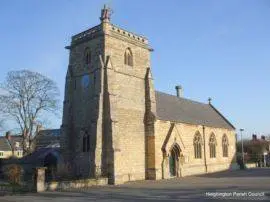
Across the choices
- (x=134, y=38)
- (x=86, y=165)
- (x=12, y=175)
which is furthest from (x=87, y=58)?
(x=12, y=175)

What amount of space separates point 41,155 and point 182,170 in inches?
651

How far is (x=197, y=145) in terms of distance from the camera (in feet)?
137

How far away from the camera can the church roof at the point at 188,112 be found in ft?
126

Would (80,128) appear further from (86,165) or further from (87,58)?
(87,58)

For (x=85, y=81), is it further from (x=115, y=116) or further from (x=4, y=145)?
(x=4, y=145)

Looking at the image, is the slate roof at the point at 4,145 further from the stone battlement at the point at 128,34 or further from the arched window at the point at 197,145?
the stone battlement at the point at 128,34

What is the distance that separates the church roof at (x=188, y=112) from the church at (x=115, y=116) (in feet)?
1.28

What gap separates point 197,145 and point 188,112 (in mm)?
4704

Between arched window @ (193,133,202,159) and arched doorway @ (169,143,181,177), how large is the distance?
4.98 metres

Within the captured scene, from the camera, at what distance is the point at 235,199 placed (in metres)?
17.9

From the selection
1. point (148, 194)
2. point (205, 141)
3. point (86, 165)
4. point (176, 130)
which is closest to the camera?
point (148, 194)

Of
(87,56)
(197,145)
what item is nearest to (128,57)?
(87,56)

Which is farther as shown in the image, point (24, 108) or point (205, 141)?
point (205, 141)

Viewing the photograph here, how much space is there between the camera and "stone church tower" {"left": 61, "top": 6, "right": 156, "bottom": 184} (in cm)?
2972
